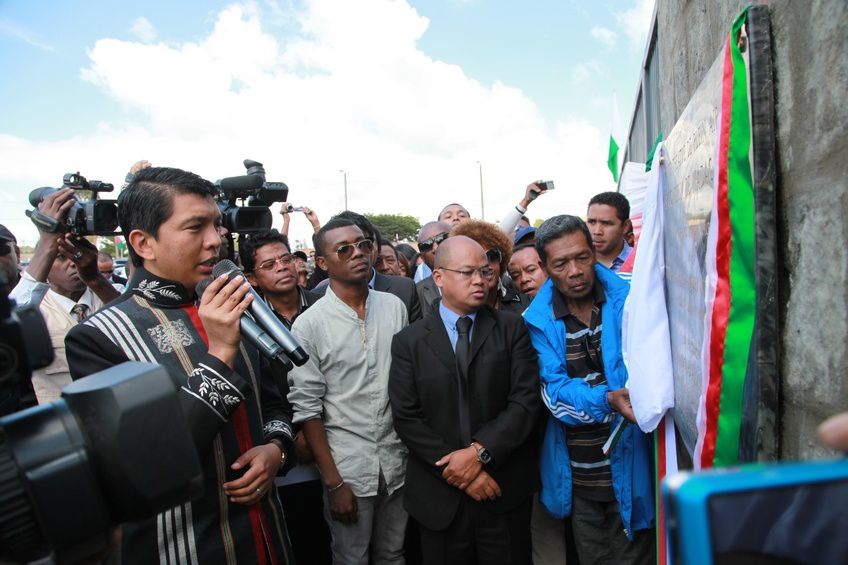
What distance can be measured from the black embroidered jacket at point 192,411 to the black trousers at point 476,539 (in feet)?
3.01

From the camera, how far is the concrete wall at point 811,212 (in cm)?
96

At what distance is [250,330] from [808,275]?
57.7 inches

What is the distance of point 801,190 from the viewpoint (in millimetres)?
1094

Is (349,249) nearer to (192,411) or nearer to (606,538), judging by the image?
(192,411)

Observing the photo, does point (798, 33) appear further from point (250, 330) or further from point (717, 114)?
point (250, 330)

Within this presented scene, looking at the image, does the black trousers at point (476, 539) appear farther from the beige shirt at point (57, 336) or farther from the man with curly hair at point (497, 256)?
the beige shirt at point (57, 336)

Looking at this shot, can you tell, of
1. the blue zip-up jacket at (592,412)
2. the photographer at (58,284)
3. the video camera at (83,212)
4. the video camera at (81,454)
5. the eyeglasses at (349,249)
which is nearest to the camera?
the video camera at (81,454)

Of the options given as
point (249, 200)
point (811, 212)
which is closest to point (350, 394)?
point (249, 200)

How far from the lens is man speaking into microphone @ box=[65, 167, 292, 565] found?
5.24 feet

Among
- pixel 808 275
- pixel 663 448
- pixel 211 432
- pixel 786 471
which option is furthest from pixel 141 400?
pixel 663 448

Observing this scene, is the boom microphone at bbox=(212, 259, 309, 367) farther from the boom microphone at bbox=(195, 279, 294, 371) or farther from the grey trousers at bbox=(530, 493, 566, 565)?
the grey trousers at bbox=(530, 493, 566, 565)

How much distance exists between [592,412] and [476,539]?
89cm

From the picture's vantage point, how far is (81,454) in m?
0.72

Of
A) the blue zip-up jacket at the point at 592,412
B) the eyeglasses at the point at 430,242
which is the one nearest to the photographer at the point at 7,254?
the blue zip-up jacket at the point at 592,412
